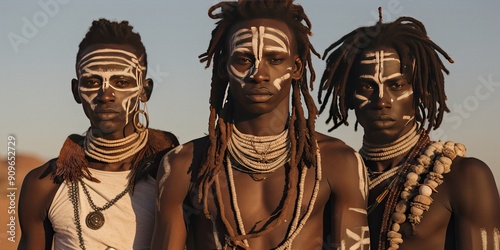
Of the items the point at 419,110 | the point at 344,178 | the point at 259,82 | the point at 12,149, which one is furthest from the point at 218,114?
the point at 12,149

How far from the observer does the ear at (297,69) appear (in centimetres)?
707

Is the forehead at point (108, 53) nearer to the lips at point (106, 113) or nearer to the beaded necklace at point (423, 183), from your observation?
the lips at point (106, 113)

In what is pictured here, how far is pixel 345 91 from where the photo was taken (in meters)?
7.90

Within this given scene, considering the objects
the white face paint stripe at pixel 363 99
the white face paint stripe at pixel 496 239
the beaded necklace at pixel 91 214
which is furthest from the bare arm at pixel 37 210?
the white face paint stripe at pixel 496 239

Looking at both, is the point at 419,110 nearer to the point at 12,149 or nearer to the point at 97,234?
the point at 97,234

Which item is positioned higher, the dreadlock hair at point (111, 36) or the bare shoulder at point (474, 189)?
Answer: the dreadlock hair at point (111, 36)

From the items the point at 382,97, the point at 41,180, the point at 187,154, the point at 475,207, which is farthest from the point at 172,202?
the point at 475,207

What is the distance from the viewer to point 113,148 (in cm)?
752

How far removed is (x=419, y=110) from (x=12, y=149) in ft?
14.7

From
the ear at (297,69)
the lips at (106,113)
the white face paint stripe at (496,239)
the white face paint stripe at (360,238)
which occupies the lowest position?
the white face paint stripe at (496,239)

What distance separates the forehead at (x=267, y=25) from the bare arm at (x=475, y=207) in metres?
1.89

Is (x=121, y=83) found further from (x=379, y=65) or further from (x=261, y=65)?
(x=379, y=65)

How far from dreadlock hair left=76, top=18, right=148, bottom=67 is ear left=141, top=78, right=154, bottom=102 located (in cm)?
16

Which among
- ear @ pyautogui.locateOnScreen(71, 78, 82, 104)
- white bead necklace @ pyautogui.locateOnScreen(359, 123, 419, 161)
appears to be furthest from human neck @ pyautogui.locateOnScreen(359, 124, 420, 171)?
ear @ pyautogui.locateOnScreen(71, 78, 82, 104)
